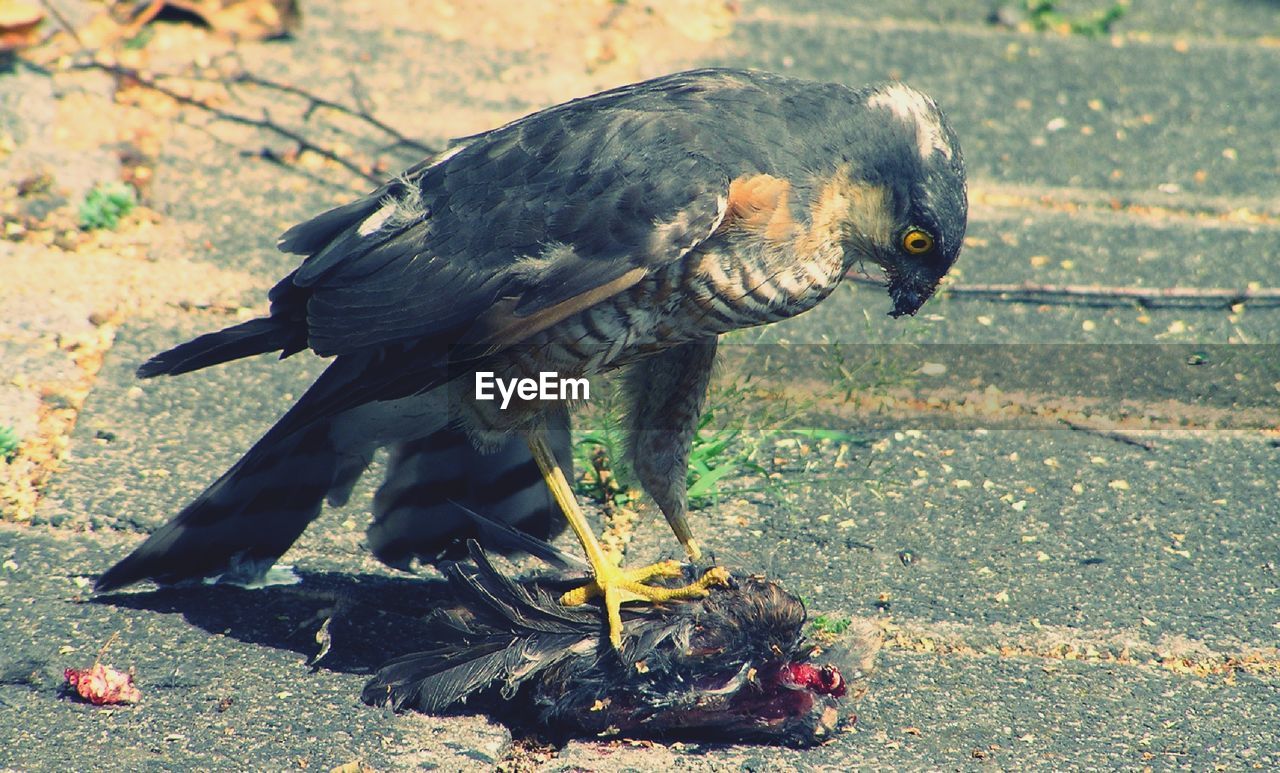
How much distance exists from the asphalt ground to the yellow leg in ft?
0.96

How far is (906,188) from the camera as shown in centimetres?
272

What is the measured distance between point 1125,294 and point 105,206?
328cm

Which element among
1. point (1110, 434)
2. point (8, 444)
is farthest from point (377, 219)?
point (1110, 434)

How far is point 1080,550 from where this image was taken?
133 inches

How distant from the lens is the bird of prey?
2.67 m

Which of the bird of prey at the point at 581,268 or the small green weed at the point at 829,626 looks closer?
the bird of prey at the point at 581,268

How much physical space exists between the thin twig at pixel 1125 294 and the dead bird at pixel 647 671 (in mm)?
1920

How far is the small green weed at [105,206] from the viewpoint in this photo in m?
4.44

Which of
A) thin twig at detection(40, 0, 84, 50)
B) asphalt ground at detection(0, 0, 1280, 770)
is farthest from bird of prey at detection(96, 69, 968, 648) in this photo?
thin twig at detection(40, 0, 84, 50)

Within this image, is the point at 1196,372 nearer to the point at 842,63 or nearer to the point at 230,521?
the point at 842,63

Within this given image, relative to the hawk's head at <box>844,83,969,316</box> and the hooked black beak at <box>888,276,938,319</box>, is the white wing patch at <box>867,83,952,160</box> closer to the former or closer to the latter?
the hawk's head at <box>844,83,969,316</box>

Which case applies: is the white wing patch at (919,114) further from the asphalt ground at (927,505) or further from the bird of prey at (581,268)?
the asphalt ground at (927,505)

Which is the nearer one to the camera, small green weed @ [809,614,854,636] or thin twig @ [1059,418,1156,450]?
small green weed @ [809,614,854,636]

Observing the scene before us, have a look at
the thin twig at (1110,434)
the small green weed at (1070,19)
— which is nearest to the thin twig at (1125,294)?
the thin twig at (1110,434)
